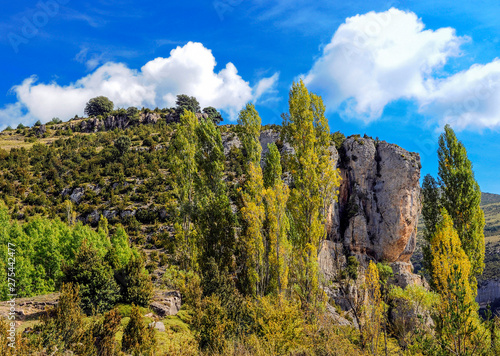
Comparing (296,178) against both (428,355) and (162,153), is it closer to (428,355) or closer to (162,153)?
(428,355)

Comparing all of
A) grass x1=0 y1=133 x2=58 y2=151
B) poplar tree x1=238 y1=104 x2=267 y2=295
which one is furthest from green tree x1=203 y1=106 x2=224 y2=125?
poplar tree x1=238 y1=104 x2=267 y2=295

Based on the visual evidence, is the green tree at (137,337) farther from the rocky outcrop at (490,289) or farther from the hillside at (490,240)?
the rocky outcrop at (490,289)

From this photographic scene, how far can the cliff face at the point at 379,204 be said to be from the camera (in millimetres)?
33688

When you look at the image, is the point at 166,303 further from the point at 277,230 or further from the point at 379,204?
the point at 379,204

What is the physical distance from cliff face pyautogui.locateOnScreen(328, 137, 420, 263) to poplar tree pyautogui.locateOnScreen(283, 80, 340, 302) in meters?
22.1

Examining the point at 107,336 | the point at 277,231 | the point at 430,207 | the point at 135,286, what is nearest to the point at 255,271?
the point at 277,231

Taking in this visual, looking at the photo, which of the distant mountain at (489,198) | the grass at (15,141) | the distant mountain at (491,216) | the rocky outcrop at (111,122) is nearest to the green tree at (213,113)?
the rocky outcrop at (111,122)

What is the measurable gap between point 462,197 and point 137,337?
80.5ft

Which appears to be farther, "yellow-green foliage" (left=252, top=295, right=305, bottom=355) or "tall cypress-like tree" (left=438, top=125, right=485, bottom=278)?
"tall cypress-like tree" (left=438, top=125, right=485, bottom=278)

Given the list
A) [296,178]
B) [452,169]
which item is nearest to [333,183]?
[296,178]

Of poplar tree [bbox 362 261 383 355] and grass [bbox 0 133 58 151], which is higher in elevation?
grass [bbox 0 133 58 151]

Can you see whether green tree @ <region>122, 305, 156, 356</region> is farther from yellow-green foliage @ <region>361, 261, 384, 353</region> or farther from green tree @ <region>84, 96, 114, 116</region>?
green tree @ <region>84, 96, 114, 116</region>

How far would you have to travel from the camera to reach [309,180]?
45.6 feet

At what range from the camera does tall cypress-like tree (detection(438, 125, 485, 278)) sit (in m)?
20.2
